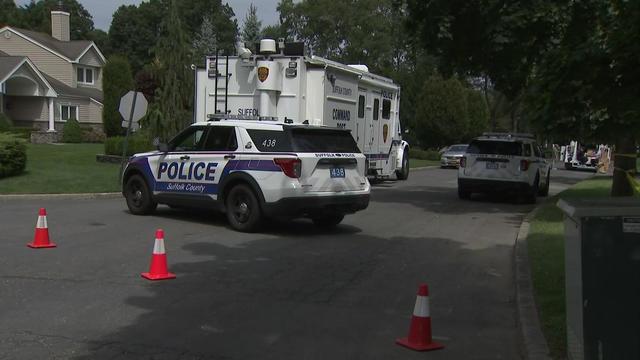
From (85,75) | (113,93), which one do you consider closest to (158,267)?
(113,93)

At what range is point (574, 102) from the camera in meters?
5.32

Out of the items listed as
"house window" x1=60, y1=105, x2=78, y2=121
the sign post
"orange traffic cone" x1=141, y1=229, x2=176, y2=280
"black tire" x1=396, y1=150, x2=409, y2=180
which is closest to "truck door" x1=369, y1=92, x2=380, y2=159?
"black tire" x1=396, y1=150, x2=409, y2=180

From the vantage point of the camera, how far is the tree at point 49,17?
8828 cm

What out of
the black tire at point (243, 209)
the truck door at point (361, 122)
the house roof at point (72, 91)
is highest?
the house roof at point (72, 91)

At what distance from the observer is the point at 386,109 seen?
21828mm

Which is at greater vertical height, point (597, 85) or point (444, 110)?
point (444, 110)

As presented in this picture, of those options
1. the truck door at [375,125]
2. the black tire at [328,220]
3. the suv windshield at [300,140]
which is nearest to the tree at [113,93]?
the truck door at [375,125]

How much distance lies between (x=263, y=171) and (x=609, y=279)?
736cm

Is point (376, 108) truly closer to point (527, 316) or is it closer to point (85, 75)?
point (527, 316)

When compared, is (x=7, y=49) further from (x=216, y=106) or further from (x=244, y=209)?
(x=244, y=209)

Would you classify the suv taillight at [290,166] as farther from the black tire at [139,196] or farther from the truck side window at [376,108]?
the truck side window at [376,108]

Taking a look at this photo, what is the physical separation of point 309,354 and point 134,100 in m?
15.0

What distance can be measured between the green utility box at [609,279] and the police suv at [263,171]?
6.94 metres

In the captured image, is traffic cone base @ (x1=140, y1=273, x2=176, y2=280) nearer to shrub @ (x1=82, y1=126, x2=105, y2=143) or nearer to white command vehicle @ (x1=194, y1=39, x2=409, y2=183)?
white command vehicle @ (x1=194, y1=39, x2=409, y2=183)
